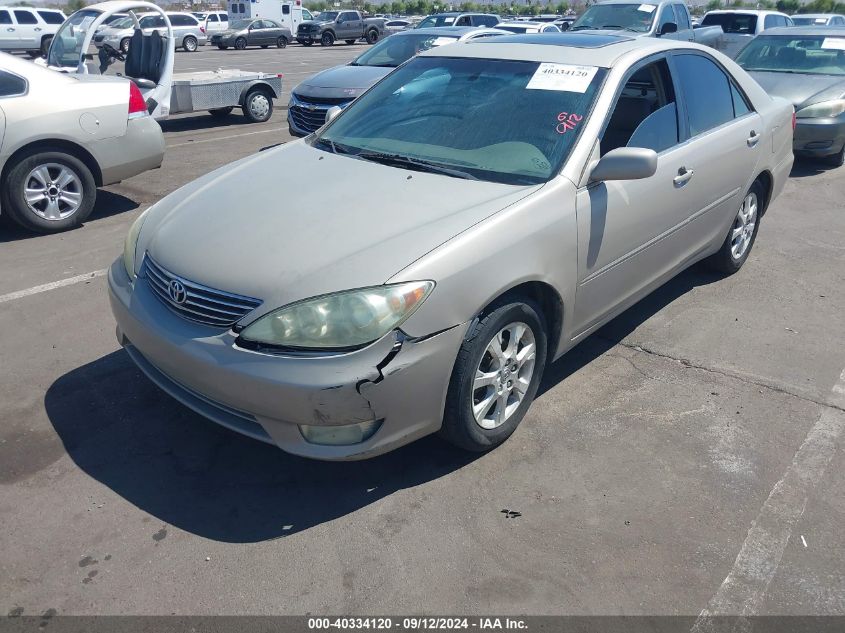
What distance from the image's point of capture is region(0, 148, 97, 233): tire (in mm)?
6145

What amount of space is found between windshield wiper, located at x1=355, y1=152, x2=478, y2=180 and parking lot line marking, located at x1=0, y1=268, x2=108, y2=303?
257 cm

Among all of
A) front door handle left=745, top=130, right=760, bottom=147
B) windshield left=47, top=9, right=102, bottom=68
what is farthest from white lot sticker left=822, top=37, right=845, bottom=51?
windshield left=47, top=9, right=102, bottom=68

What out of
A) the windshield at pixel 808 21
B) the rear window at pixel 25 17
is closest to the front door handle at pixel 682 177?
the windshield at pixel 808 21

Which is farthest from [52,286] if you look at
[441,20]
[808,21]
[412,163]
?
[808,21]

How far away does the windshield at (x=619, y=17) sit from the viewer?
13.4 m

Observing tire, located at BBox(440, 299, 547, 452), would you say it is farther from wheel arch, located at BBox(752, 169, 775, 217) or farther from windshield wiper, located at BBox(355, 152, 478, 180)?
wheel arch, located at BBox(752, 169, 775, 217)

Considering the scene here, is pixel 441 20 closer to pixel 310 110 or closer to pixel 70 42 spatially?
pixel 310 110

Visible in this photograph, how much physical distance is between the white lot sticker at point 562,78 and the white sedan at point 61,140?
4.30 meters

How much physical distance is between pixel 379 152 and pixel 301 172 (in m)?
0.44

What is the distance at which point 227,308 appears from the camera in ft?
9.55

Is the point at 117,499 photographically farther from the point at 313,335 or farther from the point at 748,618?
the point at 748,618

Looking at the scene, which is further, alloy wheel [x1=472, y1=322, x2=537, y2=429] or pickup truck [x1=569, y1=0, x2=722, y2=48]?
pickup truck [x1=569, y1=0, x2=722, y2=48]

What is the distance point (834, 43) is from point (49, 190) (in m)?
9.44

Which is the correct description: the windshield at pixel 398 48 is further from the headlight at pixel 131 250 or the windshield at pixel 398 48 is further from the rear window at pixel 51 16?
the rear window at pixel 51 16
